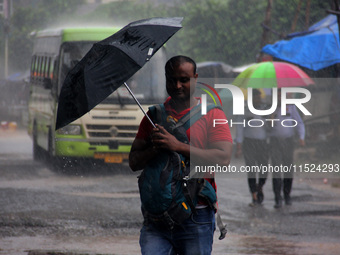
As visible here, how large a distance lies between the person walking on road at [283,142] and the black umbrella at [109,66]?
648cm

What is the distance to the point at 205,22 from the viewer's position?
46.7 m

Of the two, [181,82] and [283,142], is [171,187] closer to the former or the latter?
[181,82]

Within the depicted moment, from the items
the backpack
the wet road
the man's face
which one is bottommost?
the wet road

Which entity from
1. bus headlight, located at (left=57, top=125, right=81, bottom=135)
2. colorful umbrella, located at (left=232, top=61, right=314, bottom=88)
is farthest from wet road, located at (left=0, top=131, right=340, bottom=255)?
colorful umbrella, located at (left=232, top=61, right=314, bottom=88)

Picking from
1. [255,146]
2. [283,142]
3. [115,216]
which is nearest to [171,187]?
[115,216]

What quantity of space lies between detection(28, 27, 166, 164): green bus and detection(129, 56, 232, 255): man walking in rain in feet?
31.7

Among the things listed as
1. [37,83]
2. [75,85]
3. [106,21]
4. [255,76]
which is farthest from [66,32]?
[106,21]

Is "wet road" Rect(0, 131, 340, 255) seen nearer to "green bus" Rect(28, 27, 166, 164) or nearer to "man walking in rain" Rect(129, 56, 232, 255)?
"green bus" Rect(28, 27, 166, 164)

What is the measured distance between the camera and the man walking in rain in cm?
369

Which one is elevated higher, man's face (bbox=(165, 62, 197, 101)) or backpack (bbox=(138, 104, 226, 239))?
man's face (bbox=(165, 62, 197, 101))

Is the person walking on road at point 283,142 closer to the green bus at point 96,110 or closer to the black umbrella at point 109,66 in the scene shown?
the green bus at point 96,110

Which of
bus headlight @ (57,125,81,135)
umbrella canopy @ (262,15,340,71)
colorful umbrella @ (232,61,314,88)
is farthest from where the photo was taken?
umbrella canopy @ (262,15,340,71)

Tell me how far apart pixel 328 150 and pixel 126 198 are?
7570mm

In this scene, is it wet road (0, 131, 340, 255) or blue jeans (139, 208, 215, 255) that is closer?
blue jeans (139, 208, 215, 255)
